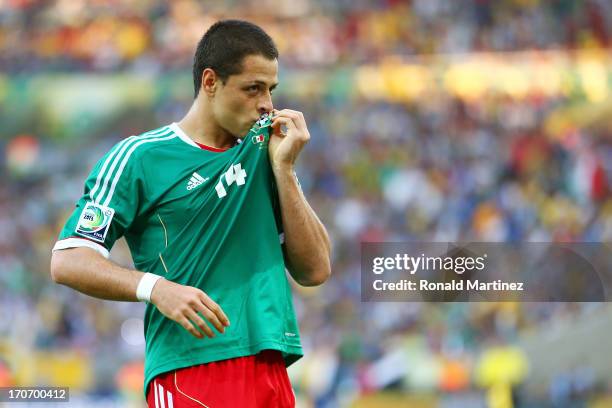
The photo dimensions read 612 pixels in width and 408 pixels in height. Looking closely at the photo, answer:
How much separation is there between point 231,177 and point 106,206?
1.20ft

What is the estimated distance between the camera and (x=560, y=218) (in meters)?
12.5

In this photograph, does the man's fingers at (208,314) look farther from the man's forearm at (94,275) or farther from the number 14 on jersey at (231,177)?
the number 14 on jersey at (231,177)

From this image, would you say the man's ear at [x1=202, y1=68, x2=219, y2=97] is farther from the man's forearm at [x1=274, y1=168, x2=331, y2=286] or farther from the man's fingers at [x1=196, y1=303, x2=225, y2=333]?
the man's fingers at [x1=196, y1=303, x2=225, y2=333]

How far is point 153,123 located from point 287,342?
46.8 ft

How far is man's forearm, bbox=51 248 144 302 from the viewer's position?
265cm

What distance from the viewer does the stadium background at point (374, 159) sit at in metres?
10.7

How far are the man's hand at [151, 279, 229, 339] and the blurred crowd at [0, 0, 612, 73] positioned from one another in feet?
46.0

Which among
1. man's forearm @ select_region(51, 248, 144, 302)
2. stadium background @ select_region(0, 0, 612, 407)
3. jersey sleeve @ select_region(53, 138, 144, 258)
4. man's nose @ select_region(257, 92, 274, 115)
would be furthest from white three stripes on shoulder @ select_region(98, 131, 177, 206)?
stadium background @ select_region(0, 0, 612, 407)

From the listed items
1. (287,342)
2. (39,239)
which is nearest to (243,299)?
(287,342)

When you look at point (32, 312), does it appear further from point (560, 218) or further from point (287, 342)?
point (287, 342)

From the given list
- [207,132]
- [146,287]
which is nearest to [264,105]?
[207,132]

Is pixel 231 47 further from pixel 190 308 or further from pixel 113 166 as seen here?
pixel 190 308

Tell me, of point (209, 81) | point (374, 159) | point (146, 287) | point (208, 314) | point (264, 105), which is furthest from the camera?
point (374, 159)

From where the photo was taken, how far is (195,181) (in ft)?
9.44
